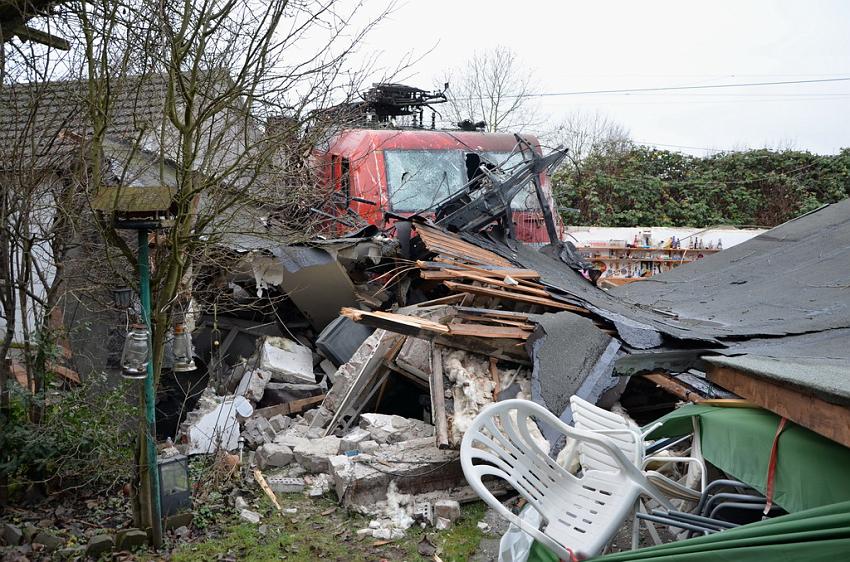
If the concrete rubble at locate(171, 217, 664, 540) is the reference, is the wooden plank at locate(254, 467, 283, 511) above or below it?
below

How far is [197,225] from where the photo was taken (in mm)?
5066

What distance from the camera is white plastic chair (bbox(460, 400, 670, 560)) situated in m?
3.49

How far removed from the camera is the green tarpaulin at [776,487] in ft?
6.80

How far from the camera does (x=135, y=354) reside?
466cm

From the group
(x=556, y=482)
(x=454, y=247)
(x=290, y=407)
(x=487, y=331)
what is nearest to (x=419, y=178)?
(x=454, y=247)

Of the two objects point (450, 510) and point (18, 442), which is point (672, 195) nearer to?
point (450, 510)

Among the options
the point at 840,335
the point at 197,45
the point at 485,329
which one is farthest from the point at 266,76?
the point at 840,335

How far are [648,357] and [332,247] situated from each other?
435 centimetres

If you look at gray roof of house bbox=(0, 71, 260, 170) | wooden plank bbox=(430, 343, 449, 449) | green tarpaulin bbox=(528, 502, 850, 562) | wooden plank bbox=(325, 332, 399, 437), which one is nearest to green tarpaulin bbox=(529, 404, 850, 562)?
green tarpaulin bbox=(528, 502, 850, 562)

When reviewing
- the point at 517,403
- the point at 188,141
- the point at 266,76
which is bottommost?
A: the point at 517,403

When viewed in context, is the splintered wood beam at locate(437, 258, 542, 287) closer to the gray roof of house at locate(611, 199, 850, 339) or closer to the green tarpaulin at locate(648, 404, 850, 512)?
the gray roof of house at locate(611, 199, 850, 339)

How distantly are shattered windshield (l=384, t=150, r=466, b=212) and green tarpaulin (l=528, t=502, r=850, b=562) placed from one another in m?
8.45

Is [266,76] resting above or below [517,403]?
above

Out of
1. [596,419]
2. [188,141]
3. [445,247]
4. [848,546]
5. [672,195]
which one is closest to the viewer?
[848,546]
